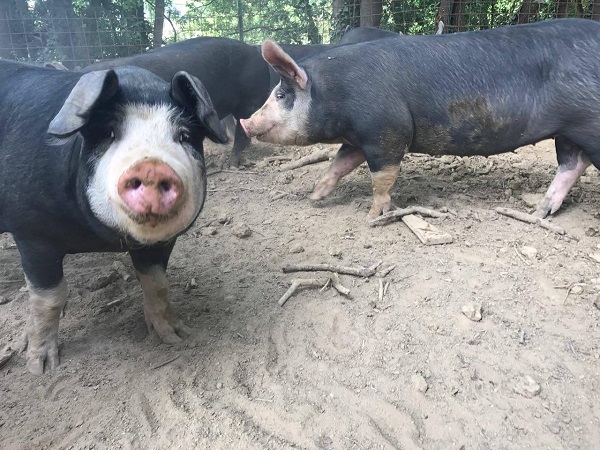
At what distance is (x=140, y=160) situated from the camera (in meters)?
1.96

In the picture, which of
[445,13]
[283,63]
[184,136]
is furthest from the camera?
[445,13]

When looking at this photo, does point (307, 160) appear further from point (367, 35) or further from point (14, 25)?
point (14, 25)

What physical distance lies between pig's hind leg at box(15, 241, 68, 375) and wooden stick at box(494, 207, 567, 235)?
3.31 m

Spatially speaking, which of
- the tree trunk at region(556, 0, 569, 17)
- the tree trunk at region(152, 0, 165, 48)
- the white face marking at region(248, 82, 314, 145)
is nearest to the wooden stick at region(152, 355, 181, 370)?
the white face marking at region(248, 82, 314, 145)

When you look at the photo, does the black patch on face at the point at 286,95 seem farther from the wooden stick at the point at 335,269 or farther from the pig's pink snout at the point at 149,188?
the pig's pink snout at the point at 149,188

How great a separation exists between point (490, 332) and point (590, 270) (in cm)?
103

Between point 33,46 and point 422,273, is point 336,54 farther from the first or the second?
point 33,46

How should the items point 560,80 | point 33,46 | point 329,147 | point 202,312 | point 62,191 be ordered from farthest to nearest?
point 33,46 < point 329,147 < point 560,80 < point 202,312 < point 62,191

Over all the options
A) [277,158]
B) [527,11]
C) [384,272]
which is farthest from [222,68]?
[527,11]

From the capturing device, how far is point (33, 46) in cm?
940

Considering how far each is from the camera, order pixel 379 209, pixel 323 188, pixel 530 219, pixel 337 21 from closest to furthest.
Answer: pixel 530 219, pixel 379 209, pixel 323 188, pixel 337 21

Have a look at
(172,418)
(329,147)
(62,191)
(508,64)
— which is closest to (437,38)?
(508,64)

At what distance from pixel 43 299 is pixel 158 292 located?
591 millimetres

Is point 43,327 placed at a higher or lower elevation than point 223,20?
lower
